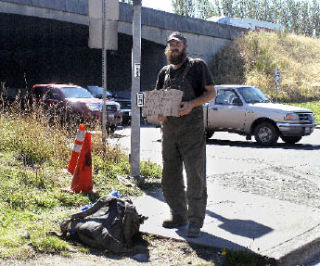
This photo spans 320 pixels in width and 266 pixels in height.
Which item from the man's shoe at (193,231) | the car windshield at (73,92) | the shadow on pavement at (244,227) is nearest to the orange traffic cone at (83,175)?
the shadow on pavement at (244,227)

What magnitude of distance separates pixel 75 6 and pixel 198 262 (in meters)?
24.1

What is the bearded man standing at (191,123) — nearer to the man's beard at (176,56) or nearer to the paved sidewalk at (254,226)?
the man's beard at (176,56)

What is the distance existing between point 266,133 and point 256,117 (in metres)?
0.53

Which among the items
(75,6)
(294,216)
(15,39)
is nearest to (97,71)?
(15,39)

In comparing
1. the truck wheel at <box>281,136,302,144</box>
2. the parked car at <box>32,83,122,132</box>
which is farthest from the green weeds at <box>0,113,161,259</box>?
the truck wheel at <box>281,136,302,144</box>

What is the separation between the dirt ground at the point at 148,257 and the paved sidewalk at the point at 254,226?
0.13m

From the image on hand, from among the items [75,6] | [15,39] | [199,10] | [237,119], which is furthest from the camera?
[199,10]

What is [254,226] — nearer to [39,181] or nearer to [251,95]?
[39,181]

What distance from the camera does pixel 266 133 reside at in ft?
46.8

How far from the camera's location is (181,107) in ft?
16.5

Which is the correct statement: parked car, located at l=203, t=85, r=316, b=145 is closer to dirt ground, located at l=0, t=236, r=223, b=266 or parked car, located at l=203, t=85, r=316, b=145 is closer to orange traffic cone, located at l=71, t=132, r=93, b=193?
orange traffic cone, located at l=71, t=132, r=93, b=193

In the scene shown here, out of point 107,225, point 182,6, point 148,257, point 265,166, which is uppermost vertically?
point 182,6

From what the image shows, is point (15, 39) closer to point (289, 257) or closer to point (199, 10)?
point (289, 257)

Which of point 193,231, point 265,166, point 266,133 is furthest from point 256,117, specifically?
point 193,231
